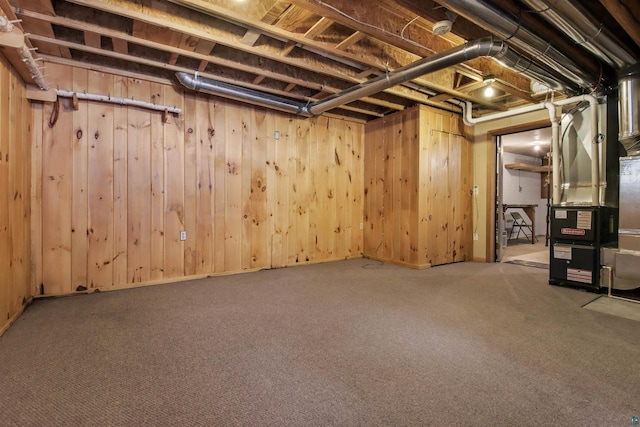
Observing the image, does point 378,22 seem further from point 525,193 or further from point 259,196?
point 525,193

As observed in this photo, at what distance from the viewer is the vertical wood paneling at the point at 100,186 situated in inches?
121

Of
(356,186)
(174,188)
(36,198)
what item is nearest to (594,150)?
(356,186)

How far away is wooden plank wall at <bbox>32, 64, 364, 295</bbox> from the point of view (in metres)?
2.96

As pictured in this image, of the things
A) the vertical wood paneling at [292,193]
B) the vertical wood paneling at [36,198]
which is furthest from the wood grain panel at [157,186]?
the vertical wood paneling at [292,193]

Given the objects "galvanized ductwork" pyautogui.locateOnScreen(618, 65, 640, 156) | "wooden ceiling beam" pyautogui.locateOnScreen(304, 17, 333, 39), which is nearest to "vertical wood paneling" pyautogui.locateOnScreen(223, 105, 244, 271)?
"wooden ceiling beam" pyautogui.locateOnScreen(304, 17, 333, 39)

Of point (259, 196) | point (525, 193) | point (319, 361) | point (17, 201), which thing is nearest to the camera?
point (319, 361)

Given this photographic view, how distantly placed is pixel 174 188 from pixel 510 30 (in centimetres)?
335

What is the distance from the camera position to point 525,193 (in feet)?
27.3

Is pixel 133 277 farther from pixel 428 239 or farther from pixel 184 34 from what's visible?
pixel 428 239

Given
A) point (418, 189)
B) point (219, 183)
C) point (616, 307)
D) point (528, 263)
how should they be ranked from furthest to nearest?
point (528, 263) → point (418, 189) → point (219, 183) → point (616, 307)

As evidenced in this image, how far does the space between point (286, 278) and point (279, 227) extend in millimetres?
855

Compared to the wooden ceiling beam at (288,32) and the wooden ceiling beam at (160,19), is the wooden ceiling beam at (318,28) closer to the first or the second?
the wooden ceiling beam at (288,32)

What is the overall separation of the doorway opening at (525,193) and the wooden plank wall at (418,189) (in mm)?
1339

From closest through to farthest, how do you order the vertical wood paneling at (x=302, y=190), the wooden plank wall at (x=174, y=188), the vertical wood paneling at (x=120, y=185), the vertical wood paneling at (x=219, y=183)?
the wooden plank wall at (x=174, y=188)
the vertical wood paneling at (x=120, y=185)
the vertical wood paneling at (x=219, y=183)
the vertical wood paneling at (x=302, y=190)
